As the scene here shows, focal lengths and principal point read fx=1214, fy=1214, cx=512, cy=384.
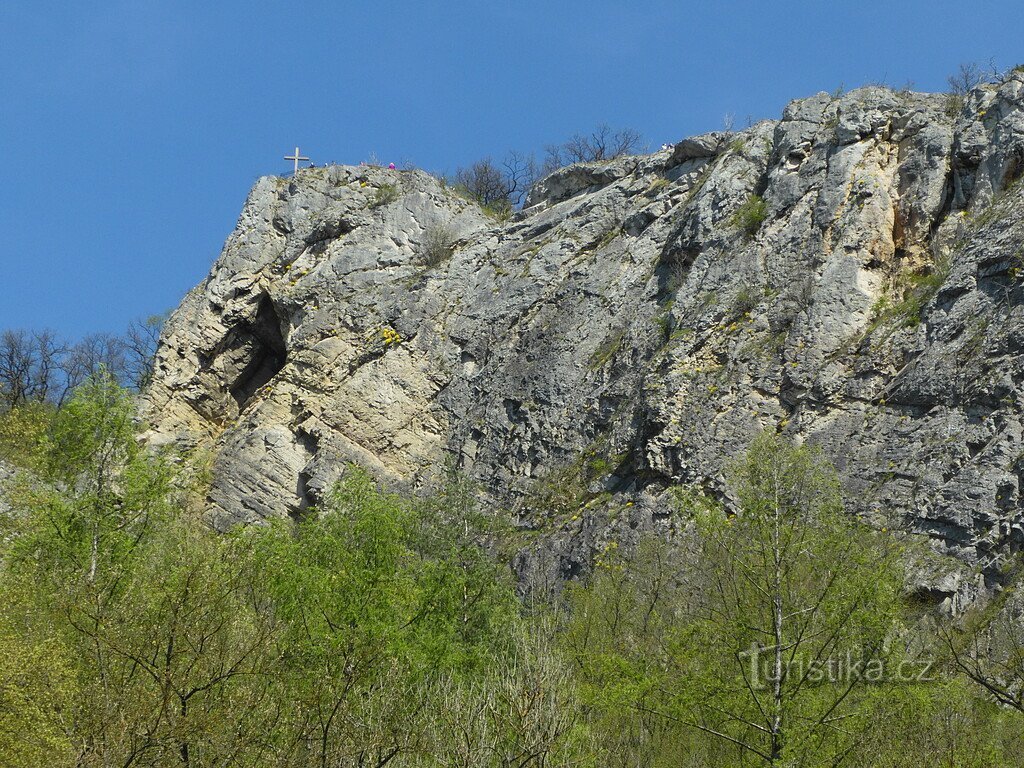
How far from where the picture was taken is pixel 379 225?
4375 centimetres

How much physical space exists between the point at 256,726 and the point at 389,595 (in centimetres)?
582

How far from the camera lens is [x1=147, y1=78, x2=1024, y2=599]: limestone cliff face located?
28.3m

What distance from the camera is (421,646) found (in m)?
19.5

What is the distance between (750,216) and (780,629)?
2124 cm

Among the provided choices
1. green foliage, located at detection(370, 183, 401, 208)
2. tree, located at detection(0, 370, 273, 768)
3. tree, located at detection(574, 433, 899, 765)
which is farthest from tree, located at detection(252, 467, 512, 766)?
green foliage, located at detection(370, 183, 401, 208)

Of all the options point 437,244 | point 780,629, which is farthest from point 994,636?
point 437,244

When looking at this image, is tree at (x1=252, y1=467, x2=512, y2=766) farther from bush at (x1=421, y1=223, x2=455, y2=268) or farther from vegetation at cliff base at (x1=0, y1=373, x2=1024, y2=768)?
bush at (x1=421, y1=223, x2=455, y2=268)

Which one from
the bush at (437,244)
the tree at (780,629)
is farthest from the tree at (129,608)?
the bush at (437,244)

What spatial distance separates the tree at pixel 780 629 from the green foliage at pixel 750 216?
713 inches

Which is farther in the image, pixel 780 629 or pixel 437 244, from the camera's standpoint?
pixel 437 244

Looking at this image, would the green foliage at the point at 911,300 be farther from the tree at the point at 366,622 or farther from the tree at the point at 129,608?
the tree at the point at 129,608

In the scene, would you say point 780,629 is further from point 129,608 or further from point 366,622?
point 129,608

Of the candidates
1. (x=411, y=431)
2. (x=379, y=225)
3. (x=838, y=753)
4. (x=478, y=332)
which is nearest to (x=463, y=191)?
(x=379, y=225)

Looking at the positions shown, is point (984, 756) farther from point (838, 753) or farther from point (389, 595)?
point (389, 595)
